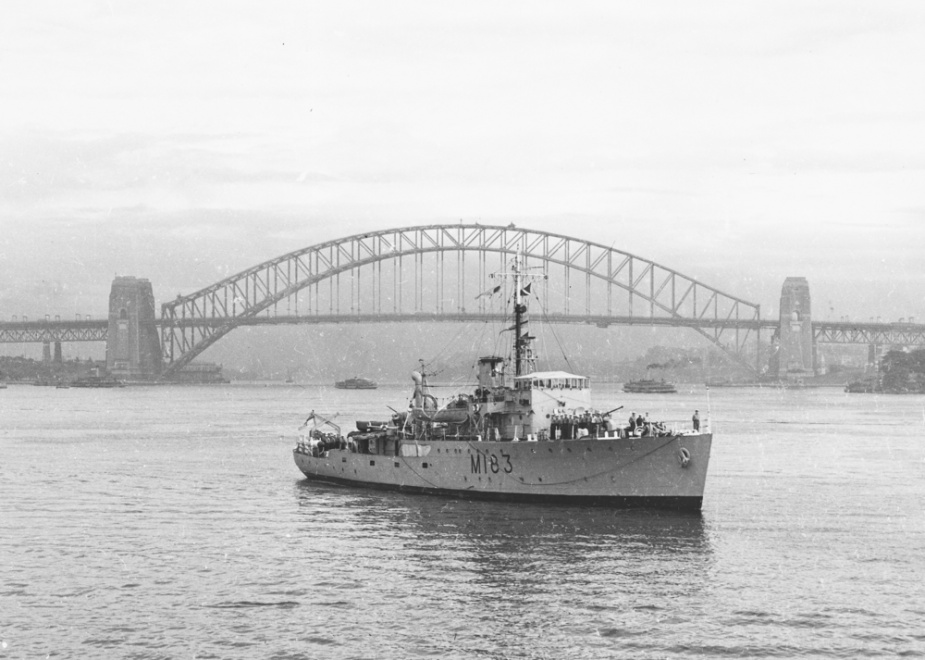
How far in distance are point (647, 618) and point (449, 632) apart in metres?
4.26

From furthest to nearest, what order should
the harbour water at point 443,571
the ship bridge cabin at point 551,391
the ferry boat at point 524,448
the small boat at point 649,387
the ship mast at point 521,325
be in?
the small boat at point 649,387 → the ship mast at point 521,325 → the ship bridge cabin at point 551,391 → the ferry boat at point 524,448 → the harbour water at point 443,571

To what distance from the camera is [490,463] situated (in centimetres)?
4006

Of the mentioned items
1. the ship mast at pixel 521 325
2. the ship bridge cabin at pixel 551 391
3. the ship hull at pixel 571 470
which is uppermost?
the ship mast at pixel 521 325

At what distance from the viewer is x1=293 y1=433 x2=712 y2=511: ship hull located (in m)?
37.3

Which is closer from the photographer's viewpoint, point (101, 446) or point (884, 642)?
point (884, 642)

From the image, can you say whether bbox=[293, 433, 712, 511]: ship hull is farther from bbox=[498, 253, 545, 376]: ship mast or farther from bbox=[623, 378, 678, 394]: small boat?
bbox=[623, 378, 678, 394]: small boat

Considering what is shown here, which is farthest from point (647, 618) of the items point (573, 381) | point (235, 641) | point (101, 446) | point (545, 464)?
point (101, 446)

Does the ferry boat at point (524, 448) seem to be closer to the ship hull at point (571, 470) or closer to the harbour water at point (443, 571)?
the ship hull at point (571, 470)

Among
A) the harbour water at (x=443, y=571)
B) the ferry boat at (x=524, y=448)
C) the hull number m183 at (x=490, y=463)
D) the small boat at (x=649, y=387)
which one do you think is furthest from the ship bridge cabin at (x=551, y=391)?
the small boat at (x=649, y=387)

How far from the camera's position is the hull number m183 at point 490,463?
39625 mm

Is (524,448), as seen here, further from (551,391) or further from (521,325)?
(521,325)

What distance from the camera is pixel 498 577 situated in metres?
28.3

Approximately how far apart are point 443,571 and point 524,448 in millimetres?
10437

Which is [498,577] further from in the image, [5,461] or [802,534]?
[5,461]
